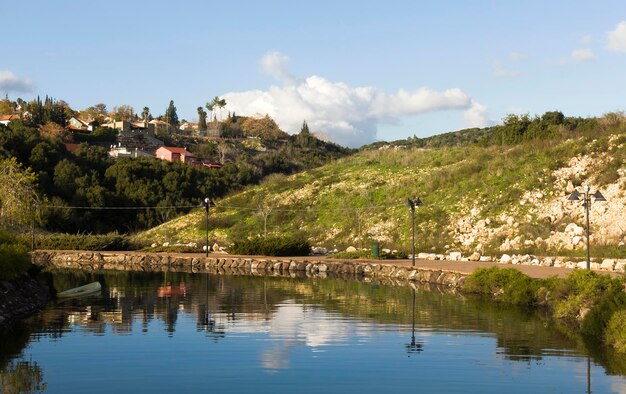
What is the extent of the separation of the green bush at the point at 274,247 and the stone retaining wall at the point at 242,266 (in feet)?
8.02

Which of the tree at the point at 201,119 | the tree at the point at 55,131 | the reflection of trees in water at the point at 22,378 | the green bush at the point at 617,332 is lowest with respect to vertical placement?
the reflection of trees in water at the point at 22,378

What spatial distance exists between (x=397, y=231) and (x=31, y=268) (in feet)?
85.1

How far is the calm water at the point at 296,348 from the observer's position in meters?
14.3

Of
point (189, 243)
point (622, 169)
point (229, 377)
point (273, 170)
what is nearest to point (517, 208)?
point (622, 169)

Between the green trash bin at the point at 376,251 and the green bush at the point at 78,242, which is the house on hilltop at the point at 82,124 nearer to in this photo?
the green bush at the point at 78,242

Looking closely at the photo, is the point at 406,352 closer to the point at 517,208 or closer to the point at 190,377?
the point at 190,377

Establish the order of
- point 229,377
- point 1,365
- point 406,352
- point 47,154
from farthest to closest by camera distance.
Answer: point 47,154 → point 406,352 → point 1,365 → point 229,377

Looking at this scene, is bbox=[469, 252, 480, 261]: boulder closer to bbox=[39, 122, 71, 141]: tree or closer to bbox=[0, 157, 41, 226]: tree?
bbox=[0, 157, 41, 226]: tree

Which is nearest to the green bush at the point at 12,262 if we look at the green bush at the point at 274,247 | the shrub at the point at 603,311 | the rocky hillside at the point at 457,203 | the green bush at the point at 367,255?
the shrub at the point at 603,311

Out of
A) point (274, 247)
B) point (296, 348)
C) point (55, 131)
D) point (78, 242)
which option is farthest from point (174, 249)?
point (55, 131)

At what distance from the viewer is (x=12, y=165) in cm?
4719

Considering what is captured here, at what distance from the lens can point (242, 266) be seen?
143 ft

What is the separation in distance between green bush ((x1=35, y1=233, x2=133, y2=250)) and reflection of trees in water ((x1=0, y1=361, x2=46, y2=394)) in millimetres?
36567

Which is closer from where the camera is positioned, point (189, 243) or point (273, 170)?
point (189, 243)
